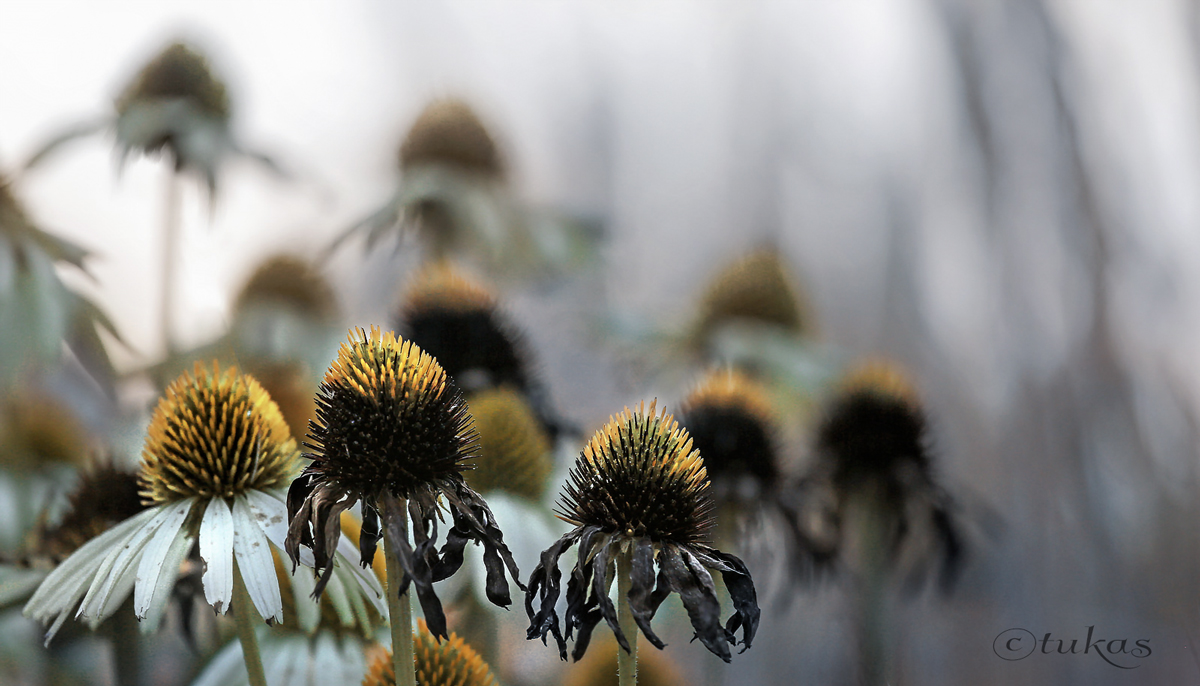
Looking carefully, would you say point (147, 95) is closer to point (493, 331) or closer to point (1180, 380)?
point (493, 331)

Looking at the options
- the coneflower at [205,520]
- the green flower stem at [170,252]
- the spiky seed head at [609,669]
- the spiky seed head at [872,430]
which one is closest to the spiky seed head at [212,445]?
the coneflower at [205,520]

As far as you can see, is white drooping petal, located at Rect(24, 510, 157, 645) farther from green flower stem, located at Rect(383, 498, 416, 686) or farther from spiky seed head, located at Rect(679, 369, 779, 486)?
spiky seed head, located at Rect(679, 369, 779, 486)

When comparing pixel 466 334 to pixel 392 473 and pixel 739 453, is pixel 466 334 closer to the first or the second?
pixel 739 453

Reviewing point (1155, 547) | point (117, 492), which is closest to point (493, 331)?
point (117, 492)

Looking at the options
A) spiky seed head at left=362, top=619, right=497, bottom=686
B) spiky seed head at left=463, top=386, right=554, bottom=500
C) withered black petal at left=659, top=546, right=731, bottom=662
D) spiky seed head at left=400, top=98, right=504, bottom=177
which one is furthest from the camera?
spiky seed head at left=400, top=98, right=504, bottom=177

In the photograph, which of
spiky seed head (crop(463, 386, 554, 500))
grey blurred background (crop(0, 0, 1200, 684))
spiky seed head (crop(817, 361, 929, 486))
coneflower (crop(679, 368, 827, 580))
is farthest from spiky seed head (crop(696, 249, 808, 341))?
spiky seed head (crop(463, 386, 554, 500))

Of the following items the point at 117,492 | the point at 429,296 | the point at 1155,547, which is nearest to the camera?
the point at 117,492

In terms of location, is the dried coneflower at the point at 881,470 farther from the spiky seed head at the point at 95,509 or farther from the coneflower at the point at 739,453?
the spiky seed head at the point at 95,509

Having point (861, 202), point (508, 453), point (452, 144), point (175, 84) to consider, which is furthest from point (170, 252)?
point (861, 202)
